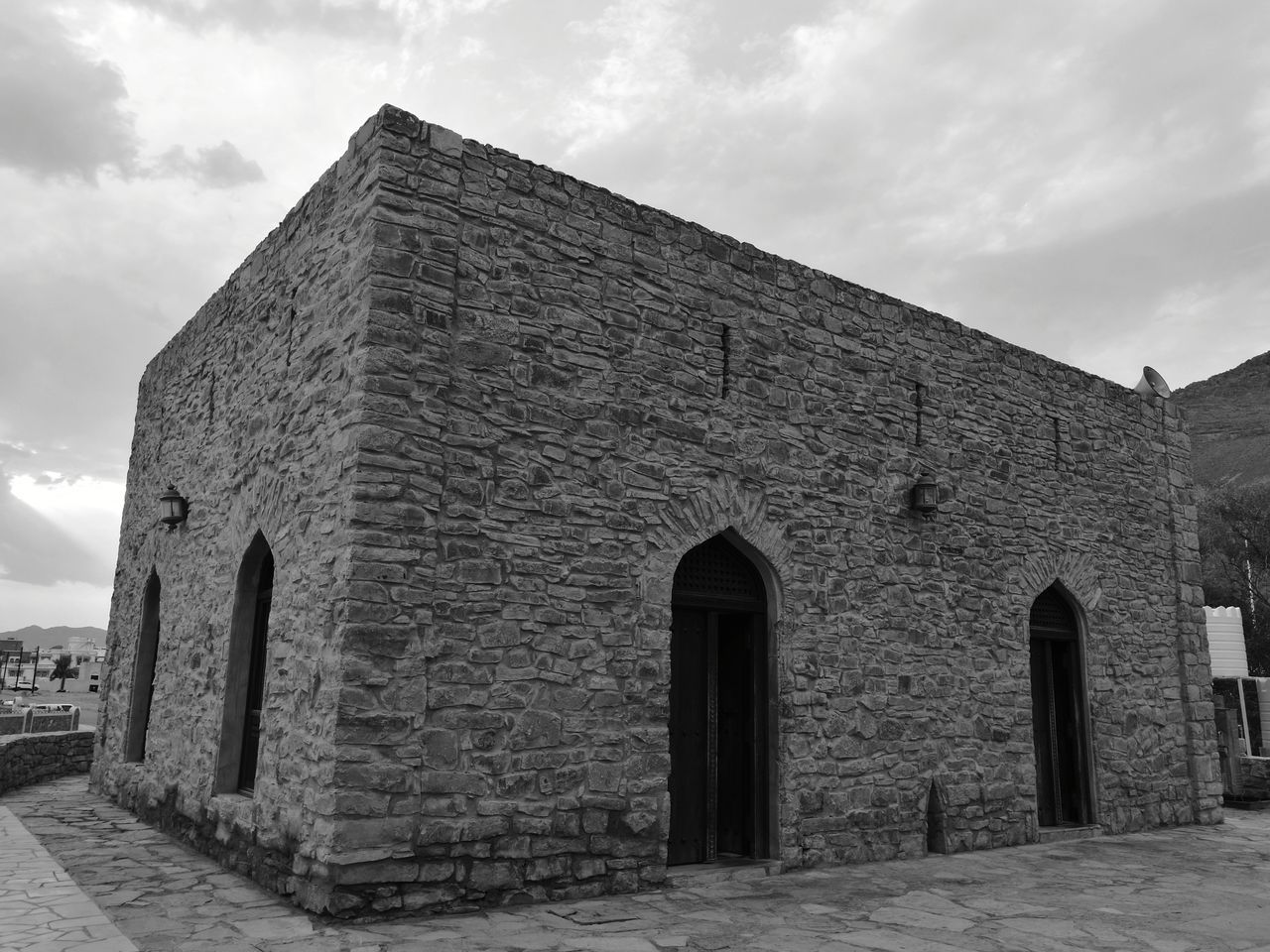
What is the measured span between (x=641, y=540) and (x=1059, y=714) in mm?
5451

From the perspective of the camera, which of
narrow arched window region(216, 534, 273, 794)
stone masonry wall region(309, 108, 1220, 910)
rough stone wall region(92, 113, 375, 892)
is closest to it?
stone masonry wall region(309, 108, 1220, 910)

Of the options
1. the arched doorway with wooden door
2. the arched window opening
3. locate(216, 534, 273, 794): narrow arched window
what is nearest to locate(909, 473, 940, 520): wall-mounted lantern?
the arched doorway with wooden door

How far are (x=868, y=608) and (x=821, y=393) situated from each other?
178 centimetres

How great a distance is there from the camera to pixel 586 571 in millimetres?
6203

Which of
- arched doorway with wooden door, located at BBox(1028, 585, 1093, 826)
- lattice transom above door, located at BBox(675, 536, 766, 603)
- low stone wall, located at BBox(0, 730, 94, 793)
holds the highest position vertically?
lattice transom above door, located at BBox(675, 536, 766, 603)

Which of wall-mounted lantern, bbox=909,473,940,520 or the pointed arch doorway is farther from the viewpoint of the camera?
wall-mounted lantern, bbox=909,473,940,520

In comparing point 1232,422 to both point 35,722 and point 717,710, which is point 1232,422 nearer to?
point 717,710

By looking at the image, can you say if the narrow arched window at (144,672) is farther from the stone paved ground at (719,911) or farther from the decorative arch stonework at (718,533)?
the decorative arch stonework at (718,533)

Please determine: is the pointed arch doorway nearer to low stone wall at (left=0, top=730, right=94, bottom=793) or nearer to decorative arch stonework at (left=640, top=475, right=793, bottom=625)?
decorative arch stonework at (left=640, top=475, right=793, bottom=625)

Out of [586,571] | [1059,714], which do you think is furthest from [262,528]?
[1059,714]

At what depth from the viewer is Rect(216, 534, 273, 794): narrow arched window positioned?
6.91 m

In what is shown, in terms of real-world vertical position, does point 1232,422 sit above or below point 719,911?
above

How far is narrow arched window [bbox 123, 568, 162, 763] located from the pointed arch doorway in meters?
5.40

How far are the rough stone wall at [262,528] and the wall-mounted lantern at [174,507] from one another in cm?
11
